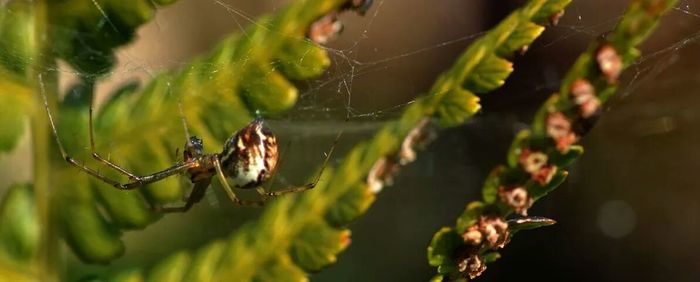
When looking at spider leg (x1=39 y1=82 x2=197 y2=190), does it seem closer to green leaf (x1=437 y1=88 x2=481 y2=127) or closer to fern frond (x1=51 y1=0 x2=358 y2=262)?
fern frond (x1=51 y1=0 x2=358 y2=262)

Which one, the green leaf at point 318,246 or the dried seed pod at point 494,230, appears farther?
the green leaf at point 318,246

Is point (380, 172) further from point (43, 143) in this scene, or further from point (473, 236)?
point (43, 143)

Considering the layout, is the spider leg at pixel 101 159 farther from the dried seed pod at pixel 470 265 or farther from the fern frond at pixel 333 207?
the dried seed pod at pixel 470 265

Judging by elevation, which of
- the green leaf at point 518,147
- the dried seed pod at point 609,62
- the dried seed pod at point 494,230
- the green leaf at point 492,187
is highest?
the dried seed pod at point 609,62

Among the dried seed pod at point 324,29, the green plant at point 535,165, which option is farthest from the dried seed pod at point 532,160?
the dried seed pod at point 324,29

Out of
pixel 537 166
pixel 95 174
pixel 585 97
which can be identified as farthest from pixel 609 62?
pixel 95 174
